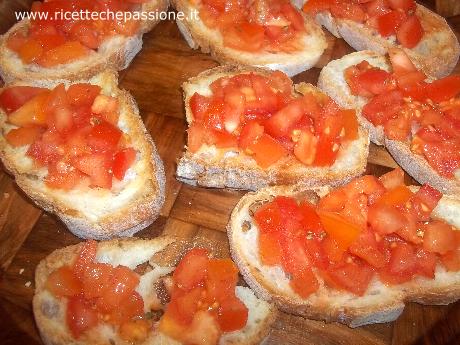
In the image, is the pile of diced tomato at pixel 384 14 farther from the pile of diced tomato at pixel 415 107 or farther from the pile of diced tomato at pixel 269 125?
the pile of diced tomato at pixel 269 125

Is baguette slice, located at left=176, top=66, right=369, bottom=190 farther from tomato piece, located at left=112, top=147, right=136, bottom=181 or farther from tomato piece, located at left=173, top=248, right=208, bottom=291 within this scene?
tomato piece, located at left=173, top=248, right=208, bottom=291

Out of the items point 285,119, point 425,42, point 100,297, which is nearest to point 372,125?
point 285,119

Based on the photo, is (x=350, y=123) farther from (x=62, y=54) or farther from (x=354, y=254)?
(x=62, y=54)

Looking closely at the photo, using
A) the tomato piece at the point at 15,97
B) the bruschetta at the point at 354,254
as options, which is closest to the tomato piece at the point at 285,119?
the bruschetta at the point at 354,254

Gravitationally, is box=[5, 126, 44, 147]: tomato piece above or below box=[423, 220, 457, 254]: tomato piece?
below

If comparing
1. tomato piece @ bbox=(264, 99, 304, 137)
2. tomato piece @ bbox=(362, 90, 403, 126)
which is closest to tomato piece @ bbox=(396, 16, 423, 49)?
tomato piece @ bbox=(362, 90, 403, 126)

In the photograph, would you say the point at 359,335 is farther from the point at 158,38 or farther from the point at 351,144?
the point at 158,38

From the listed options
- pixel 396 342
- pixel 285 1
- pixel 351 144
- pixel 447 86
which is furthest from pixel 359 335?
pixel 285 1
